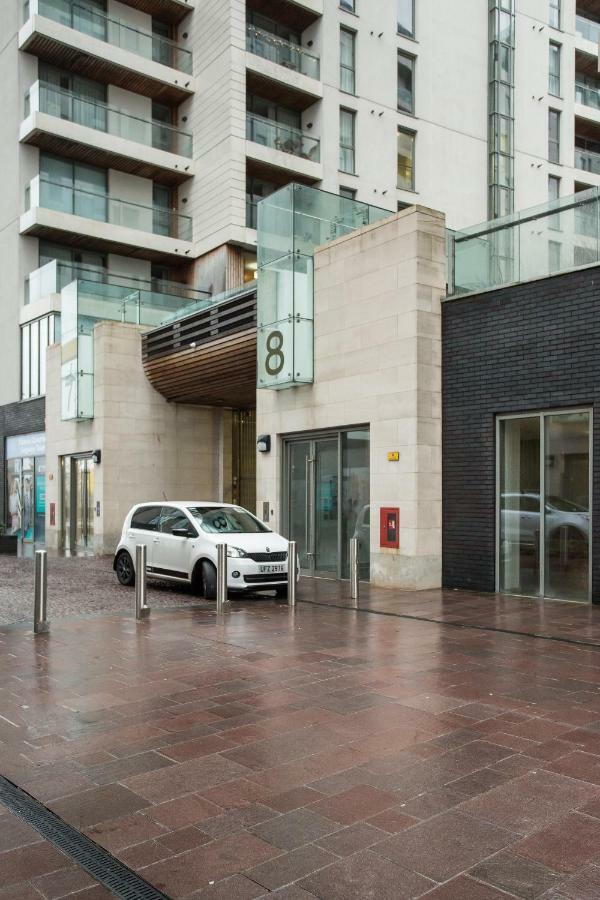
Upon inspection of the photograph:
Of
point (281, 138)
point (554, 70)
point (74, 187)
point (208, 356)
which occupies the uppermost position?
point (554, 70)

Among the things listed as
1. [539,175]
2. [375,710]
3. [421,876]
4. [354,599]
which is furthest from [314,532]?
[539,175]

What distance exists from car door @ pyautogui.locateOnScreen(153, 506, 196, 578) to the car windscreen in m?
0.23

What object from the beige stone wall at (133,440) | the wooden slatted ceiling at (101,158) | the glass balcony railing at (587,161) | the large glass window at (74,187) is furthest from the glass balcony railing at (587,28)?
the beige stone wall at (133,440)

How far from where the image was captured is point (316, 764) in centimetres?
471

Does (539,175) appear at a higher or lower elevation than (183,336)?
higher

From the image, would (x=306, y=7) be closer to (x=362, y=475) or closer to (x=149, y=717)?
(x=362, y=475)

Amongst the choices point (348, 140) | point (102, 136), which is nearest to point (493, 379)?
point (348, 140)

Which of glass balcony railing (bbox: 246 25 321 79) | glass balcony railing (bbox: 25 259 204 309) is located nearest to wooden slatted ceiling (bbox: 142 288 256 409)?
glass balcony railing (bbox: 25 259 204 309)

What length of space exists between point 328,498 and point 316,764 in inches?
414

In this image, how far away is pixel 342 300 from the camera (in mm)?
14461

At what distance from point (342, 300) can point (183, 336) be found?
6.34m

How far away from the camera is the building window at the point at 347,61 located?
2866 centimetres

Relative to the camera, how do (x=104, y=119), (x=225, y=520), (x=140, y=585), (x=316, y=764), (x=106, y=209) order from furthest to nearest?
(x=106, y=209), (x=104, y=119), (x=225, y=520), (x=140, y=585), (x=316, y=764)

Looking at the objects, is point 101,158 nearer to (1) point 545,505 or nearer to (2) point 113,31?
(2) point 113,31
